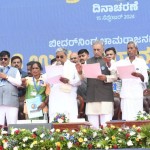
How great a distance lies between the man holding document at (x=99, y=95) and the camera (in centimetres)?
722

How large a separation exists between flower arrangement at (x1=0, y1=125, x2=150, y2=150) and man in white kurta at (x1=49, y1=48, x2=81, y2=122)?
148 cm

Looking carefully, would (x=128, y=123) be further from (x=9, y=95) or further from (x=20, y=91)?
(x=20, y=91)

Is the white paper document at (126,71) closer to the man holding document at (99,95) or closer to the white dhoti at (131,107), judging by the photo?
the man holding document at (99,95)

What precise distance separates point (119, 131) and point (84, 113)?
233 centimetres

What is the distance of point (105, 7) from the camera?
366 inches

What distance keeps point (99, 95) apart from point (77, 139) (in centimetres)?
176

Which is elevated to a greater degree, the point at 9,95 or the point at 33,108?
the point at 9,95

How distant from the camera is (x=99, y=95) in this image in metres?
7.27

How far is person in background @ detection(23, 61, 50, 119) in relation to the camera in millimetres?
7391

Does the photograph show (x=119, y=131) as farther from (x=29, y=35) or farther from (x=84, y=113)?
(x=29, y=35)

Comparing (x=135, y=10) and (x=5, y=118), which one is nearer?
(x=5, y=118)

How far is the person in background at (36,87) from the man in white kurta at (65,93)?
0.34 feet

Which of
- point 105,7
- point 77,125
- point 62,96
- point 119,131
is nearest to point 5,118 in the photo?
point 62,96

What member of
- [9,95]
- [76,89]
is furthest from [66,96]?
[9,95]
